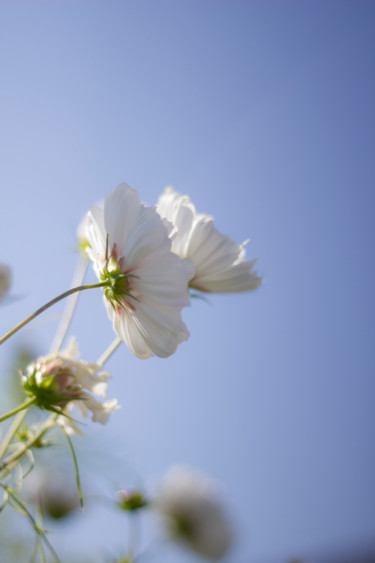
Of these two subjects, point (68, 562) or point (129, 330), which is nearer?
point (129, 330)

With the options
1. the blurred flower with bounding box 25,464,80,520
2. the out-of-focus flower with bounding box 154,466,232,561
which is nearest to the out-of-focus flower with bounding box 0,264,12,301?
the blurred flower with bounding box 25,464,80,520

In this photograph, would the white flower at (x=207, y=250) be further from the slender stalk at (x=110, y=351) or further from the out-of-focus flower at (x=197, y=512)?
the out-of-focus flower at (x=197, y=512)

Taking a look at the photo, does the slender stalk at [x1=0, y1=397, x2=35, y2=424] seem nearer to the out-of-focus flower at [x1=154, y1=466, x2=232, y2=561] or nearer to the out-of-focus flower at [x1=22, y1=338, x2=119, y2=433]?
the out-of-focus flower at [x1=22, y1=338, x2=119, y2=433]

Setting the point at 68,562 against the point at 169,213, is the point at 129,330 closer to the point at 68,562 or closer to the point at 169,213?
the point at 169,213

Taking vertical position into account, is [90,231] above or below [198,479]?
above

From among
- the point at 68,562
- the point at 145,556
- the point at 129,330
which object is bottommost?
the point at 68,562

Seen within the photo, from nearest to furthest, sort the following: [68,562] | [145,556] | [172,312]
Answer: [172,312]
[145,556]
[68,562]

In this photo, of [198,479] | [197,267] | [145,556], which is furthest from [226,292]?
[198,479]
